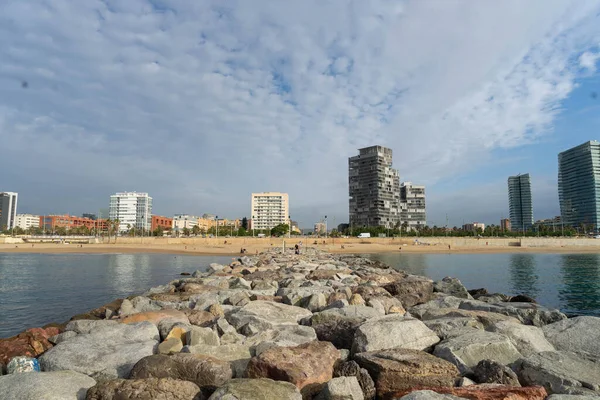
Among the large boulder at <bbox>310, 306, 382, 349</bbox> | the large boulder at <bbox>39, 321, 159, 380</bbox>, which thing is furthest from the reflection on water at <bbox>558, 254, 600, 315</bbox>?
the large boulder at <bbox>39, 321, 159, 380</bbox>

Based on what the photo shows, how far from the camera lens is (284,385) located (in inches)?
196

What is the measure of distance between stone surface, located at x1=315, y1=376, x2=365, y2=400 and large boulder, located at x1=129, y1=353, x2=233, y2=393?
1.45 m

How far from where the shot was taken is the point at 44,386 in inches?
200

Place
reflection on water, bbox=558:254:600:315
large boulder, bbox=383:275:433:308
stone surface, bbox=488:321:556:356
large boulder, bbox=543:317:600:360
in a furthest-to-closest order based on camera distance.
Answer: reflection on water, bbox=558:254:600:315
large boulder, bbox=383:275:433:308
large boulder, bbox=543:317:600:360
stone surface, bbox=488:321:556:356

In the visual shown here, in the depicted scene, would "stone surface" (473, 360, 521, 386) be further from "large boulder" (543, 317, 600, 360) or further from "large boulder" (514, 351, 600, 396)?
"large boulder" (543, 317, 600, 360)

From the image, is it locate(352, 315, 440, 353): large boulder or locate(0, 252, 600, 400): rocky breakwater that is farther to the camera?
locate(352, 315, 440, 353): large boulder

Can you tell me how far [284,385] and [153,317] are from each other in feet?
19.3

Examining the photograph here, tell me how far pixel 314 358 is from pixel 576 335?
5.95 meters

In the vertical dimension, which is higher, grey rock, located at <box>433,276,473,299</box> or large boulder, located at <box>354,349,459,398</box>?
large boulder, located at <box>354,349,459,398</box>

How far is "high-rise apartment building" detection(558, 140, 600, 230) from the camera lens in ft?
482

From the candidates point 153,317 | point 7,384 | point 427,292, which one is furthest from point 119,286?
point 7,384

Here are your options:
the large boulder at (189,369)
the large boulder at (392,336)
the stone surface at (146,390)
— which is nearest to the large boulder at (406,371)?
the large boulder at (392,336)

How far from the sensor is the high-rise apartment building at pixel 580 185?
147m

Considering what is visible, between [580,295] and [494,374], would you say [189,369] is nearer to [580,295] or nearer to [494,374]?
[494,374]
